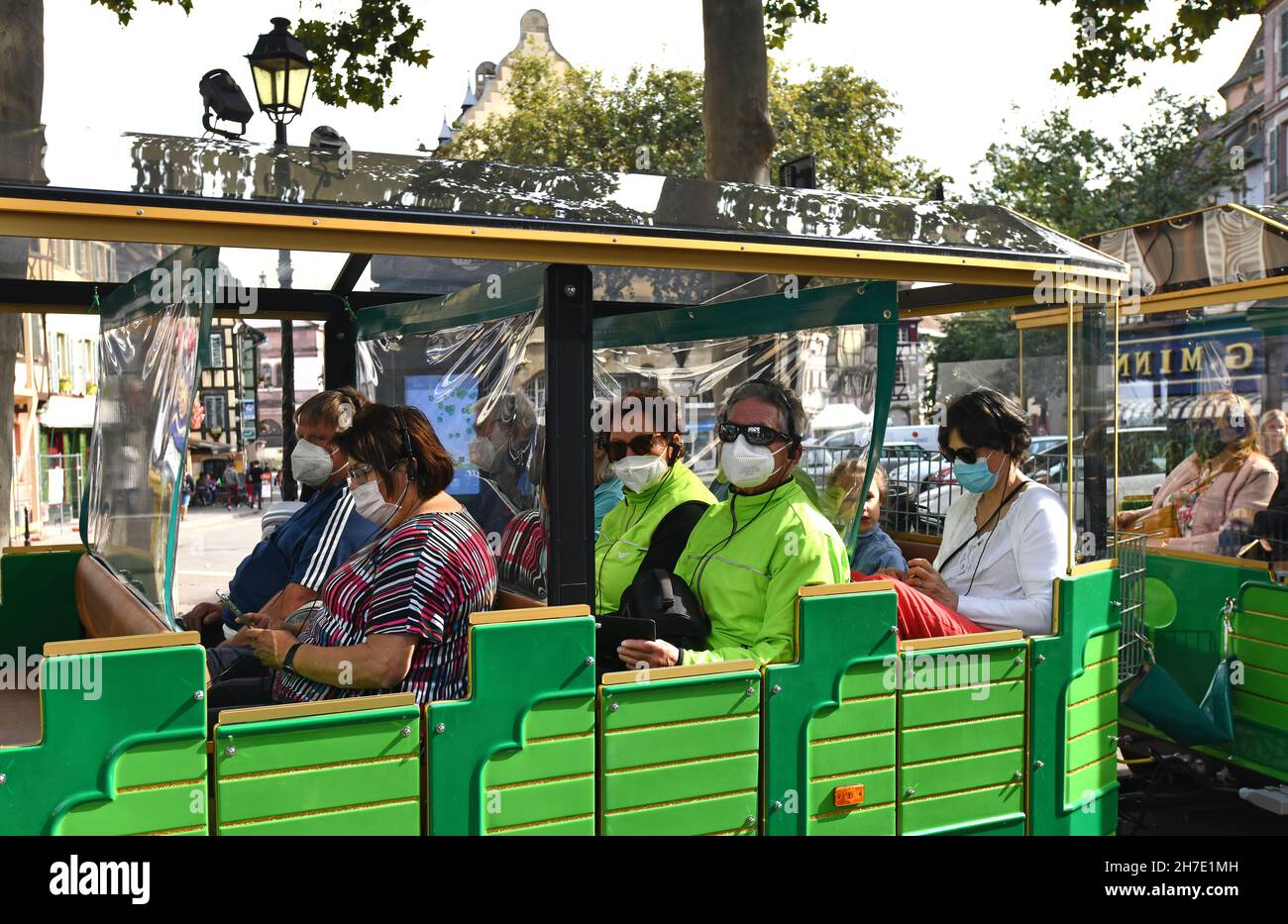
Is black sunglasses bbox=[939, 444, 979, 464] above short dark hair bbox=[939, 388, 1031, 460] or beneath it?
beneath

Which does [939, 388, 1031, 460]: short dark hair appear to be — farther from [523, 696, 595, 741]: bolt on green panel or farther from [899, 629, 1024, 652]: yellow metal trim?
[523, 696, 595, 741]: bolt on green panel

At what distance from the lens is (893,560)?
548cm

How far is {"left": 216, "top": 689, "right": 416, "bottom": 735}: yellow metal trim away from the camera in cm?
285

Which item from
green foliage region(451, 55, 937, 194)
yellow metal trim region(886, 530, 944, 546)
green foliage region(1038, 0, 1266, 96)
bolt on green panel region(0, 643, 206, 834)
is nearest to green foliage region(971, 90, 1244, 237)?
green foliage region(451, 55, 937, 194)

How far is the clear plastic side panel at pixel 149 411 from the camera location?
3.46 m

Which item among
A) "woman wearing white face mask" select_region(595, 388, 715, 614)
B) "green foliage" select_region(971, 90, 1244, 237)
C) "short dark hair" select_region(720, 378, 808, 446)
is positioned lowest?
"woman wearing white face mask" select_region(595, 388, 715, 614)

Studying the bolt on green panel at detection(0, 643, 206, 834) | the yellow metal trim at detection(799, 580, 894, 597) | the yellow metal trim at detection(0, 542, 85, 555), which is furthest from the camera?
the yellow metal trim at detection(0, 542, 85, 555)

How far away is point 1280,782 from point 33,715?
5.09m

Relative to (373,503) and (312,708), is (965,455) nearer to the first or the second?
(373,503)

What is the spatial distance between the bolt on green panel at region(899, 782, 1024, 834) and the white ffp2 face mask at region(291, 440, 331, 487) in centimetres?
269

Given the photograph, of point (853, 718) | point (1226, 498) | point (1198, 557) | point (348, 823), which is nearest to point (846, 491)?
point (853, 718)

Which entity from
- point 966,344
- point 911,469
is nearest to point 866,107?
point 966,344

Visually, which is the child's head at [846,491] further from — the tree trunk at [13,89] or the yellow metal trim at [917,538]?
the tree trunk at [13,89]

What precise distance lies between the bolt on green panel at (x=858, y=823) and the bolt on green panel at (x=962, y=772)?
92 millimetres
